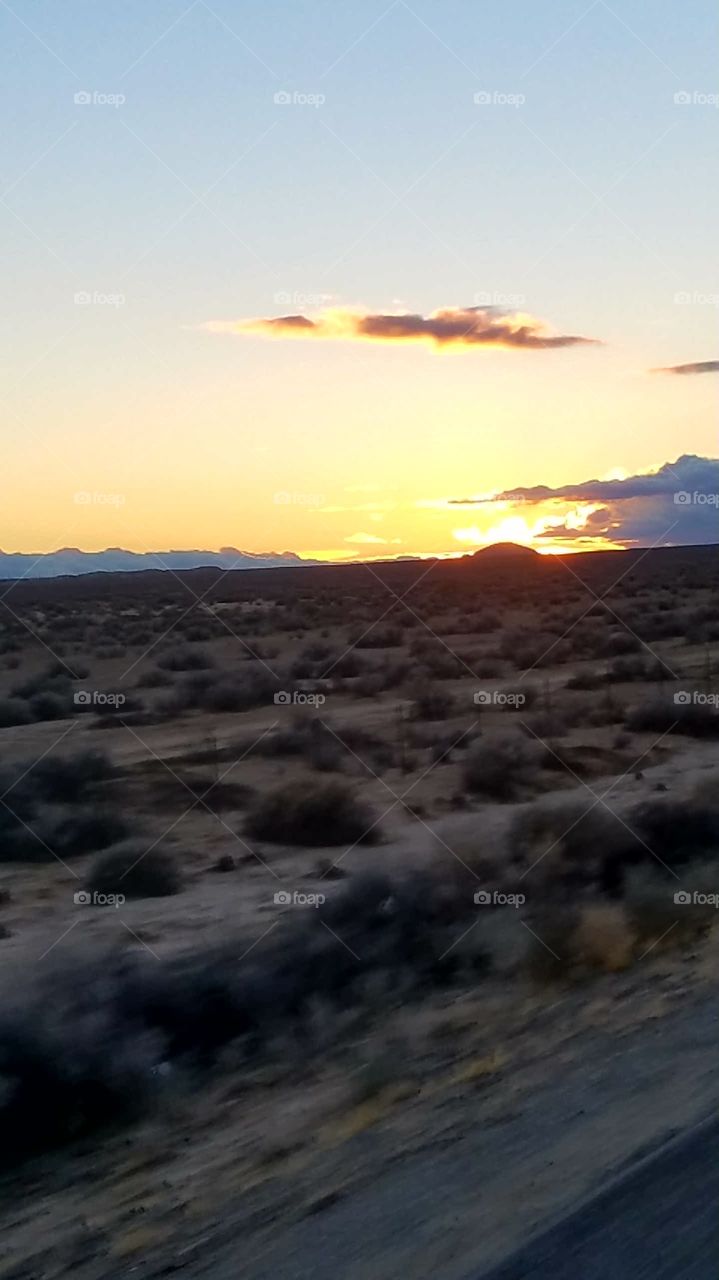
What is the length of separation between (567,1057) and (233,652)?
35081 millimetres

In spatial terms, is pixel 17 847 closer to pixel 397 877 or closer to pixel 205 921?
pixel 205 921

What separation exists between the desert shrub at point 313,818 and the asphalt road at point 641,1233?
8.82 metres

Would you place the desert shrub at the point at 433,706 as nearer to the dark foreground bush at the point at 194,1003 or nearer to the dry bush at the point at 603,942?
the dark foreground bush at the point at 194,1003

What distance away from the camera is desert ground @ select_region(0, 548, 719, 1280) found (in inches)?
249

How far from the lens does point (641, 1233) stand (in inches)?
225

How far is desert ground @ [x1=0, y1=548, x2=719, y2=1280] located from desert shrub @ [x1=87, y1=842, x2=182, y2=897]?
0.03 m

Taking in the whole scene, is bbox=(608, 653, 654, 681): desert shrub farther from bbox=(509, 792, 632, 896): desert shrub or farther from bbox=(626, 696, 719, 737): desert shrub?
bbox=(509, 792, 632, 896): desert shrub

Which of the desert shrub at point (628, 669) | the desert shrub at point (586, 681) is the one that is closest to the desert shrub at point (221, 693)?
the desert shrub at point (586, 681)

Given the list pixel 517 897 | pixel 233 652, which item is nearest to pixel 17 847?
pixel 517 897

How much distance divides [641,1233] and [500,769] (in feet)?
41.9

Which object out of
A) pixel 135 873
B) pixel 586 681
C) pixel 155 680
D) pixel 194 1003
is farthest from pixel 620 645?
pixel 194 1003

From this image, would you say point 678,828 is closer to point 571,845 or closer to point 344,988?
point 571,845

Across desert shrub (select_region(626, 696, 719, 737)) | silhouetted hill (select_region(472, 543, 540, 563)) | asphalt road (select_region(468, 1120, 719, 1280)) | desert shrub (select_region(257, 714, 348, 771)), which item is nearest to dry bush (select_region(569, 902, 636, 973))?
asphalt road (select_region(468, 1120, 719, 1280))

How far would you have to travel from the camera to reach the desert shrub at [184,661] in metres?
37.3
